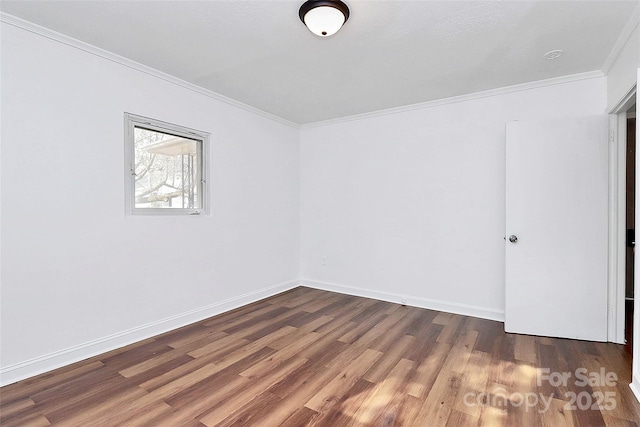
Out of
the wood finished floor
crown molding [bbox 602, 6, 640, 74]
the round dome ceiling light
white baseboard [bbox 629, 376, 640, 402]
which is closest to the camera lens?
the wood finished floor

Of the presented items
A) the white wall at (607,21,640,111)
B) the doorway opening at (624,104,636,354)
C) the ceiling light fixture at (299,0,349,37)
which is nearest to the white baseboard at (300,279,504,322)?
the doorway opening at (624,104,636,354)

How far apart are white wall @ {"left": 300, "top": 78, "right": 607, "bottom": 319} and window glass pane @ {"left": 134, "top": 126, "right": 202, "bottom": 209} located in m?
1.79

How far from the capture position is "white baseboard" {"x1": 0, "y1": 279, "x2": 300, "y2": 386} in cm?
215

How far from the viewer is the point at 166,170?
3.14 metres

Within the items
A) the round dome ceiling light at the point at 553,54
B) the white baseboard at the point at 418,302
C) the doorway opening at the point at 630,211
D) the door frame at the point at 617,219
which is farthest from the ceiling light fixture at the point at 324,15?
the doorway opening at the point at 630,211

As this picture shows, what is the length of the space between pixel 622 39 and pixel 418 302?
9.85 feet

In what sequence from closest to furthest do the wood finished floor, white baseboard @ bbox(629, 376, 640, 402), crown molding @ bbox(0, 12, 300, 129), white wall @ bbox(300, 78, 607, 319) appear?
the wood finished floor
white baseboard @ bbox(629, 376, 640, 402)
crown molding @ bbox(0, 12, 300, 129)
white wall @ bbox(300, 78, 607, 319)

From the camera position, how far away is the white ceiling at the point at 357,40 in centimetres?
198

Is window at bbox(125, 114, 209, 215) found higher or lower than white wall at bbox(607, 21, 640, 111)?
lower

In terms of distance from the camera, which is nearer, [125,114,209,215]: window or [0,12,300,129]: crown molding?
[0,12,300,129]: crown molding

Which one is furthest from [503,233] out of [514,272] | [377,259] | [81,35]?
[81,35]

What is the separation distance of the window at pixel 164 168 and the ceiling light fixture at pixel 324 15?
1.84 metres

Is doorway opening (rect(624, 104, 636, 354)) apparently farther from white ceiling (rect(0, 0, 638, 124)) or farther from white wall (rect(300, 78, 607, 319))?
white ceiling (rect(0, 0, 638, 124))

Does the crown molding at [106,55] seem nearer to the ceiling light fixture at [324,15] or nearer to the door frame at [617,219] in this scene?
the ceiling light fixture at [324,15]
